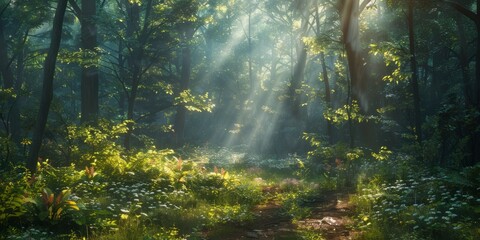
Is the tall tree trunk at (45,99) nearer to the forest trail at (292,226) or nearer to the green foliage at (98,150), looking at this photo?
the green foliage at (98,150)

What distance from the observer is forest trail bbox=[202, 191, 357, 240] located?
6.63 m

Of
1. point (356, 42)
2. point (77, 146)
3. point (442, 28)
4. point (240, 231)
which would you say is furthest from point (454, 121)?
point (442, 28)

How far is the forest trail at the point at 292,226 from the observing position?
6629 mm

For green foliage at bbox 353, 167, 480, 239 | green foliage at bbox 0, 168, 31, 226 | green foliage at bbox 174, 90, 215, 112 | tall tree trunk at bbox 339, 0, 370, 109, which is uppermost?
tall tree trunk at bbox 339, 0, 370, 109

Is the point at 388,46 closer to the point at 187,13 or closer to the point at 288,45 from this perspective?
the point at 187,13

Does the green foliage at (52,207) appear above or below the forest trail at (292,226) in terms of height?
above

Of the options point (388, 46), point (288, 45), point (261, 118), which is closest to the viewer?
point (388, 46)

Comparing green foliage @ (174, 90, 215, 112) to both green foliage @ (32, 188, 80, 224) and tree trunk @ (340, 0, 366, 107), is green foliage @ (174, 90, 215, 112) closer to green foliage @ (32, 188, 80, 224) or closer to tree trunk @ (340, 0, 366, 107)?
tree trunk @ (340, 0, 366, 107)

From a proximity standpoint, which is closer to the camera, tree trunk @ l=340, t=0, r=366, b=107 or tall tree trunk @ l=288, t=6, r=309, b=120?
tree trunk @ l=340, t=0, r=366, b=107

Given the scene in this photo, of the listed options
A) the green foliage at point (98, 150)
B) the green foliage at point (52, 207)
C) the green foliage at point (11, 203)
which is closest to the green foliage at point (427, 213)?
the green foliage at point (52, 207)

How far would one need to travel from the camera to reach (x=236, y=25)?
1807 inches

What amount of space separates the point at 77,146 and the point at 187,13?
731cm

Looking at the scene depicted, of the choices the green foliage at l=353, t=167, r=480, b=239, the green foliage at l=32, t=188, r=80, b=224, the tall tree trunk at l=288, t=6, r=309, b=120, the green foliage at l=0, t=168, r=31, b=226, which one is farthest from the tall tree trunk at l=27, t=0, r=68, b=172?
the tall tree trunk at l=288, t=6, r=309, b=120

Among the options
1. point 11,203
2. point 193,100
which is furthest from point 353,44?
point 11,203
